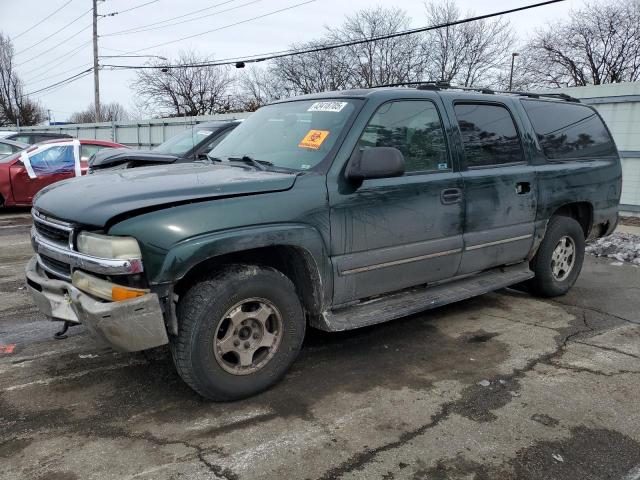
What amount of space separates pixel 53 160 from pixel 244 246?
9.18 m

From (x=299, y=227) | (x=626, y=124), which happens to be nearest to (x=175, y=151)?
(x=299, y=227)

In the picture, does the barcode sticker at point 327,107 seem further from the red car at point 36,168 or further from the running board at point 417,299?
the red car at point 36,168

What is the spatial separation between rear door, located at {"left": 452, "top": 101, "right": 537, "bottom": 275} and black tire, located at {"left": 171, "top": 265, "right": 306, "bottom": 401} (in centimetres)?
173

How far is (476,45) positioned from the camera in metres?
43.6

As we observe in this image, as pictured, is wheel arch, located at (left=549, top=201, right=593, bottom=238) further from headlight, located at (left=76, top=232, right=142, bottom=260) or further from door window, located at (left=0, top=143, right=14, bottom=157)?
door window, located at (left=0, top=143, right=14, bottom=157)

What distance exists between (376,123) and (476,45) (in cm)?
4433

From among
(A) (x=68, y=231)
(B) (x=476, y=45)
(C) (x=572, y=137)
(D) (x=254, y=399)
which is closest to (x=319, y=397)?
(D) (x=254, y=399)

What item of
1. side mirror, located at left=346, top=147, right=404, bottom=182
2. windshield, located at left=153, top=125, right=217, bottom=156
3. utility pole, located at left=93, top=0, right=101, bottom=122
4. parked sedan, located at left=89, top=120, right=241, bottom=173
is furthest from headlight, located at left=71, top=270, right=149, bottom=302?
utility pole, located at left=93, top=0, right=101, bottom=122

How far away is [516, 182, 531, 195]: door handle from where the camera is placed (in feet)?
15.2

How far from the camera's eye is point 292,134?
3934mm

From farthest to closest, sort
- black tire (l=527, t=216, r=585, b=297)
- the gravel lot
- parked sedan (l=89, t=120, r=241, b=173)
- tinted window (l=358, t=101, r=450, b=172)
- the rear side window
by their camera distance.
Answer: parked sedan (l=89, t=120, r=241, b=173)
black tire (l=527, t=216, r=585, b=297)
the rear side window
tinted window (l=358, t=101, r=450, b=172)
the gravel lot

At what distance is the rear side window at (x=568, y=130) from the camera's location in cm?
507

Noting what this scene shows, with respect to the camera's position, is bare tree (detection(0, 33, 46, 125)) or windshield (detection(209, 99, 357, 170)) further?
bare tree (detection(0, 33, 46, 125))

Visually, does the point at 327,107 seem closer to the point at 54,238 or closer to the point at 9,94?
the point at 54,238
